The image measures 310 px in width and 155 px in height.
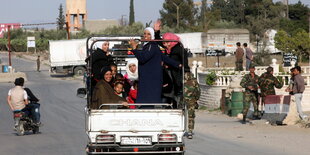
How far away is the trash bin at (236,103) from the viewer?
89.4ft

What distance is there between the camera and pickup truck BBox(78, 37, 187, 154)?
1174cm

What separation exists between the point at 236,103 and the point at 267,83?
4443 millimetres

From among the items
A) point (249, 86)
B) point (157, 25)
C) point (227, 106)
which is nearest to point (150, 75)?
point (157, 25)

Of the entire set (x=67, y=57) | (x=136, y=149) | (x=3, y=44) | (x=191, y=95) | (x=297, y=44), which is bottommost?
(x=136, y=149)

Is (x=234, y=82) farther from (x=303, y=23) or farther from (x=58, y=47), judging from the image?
(x=303, y=23)

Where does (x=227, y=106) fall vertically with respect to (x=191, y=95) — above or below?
below

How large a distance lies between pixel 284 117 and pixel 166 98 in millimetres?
9466

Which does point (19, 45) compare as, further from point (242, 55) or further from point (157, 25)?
point (157, 25)

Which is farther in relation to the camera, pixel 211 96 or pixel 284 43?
pixel 284 43

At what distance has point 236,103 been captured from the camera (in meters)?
27.3

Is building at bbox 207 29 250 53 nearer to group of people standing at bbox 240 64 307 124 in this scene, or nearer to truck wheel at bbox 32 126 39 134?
group of people standing at bbox 240 64 307 124

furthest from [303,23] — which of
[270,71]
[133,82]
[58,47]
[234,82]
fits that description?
[133,82]

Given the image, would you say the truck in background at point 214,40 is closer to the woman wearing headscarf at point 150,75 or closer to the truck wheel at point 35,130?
the truck wheel at point 35,130

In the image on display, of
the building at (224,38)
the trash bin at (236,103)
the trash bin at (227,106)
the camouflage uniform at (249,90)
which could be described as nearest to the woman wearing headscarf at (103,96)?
the camouflage uniform at (249,90)
